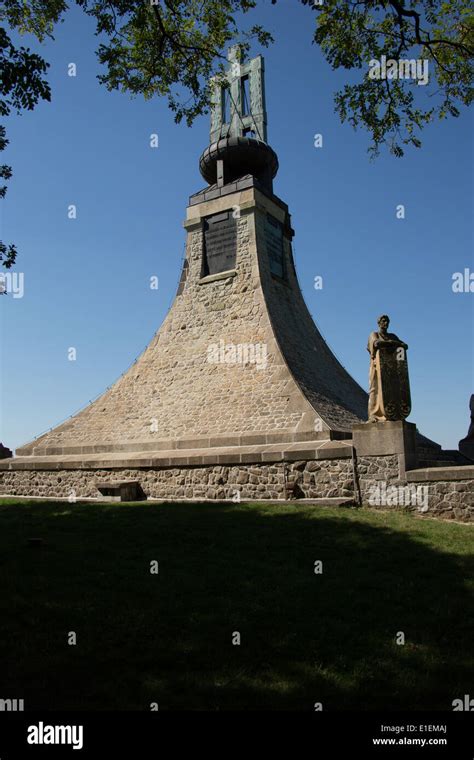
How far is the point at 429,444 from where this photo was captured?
18.4 m

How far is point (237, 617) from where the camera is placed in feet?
16.8

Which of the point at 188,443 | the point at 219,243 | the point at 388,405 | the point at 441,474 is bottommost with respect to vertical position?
the point at 441,474

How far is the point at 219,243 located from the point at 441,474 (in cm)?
1226

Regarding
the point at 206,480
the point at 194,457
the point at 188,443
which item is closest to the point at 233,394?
the point at 188,443

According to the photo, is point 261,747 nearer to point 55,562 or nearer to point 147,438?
point 55,562

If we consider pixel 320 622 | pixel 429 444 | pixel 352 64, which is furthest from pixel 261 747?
pixel 429 444

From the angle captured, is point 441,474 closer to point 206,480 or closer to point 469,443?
point 206,480

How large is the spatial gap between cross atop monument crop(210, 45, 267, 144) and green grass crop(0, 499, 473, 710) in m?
17.9

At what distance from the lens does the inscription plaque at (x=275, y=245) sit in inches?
767

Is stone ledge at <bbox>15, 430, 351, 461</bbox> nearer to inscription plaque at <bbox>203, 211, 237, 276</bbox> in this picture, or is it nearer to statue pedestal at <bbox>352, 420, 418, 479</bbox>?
statue pedestal at <bbox>352, 420, 418, 479</bbox>

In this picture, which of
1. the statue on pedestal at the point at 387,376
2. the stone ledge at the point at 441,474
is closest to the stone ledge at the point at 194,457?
the statue on pedestal at the point at 387,376

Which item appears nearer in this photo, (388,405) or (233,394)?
(388,405)

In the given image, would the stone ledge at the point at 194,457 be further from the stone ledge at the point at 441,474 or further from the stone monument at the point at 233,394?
the stone ledge at the point at 441,474

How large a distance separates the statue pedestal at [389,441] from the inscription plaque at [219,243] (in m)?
9.41
